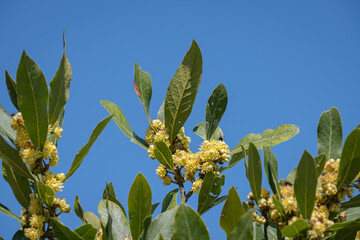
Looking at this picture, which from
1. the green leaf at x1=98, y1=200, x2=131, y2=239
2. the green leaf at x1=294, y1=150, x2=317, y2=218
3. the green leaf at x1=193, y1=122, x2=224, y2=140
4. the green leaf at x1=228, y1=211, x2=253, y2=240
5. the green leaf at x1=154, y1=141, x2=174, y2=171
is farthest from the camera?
the green leaf at x1=193, y1=122, x2=224, y2=140

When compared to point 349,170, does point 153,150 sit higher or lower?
higher

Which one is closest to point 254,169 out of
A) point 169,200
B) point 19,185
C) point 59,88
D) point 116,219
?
point 116,219

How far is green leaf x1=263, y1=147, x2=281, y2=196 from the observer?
187cm

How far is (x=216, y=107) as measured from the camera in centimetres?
263

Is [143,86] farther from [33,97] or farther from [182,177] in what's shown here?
[33,97]

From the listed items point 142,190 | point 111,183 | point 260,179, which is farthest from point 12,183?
point 260,179

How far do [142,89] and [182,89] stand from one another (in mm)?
556

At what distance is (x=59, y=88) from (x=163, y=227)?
85 centimetres

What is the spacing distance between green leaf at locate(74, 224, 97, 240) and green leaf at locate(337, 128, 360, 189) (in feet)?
3.78

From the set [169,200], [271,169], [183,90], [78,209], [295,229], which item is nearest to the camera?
[295,229]

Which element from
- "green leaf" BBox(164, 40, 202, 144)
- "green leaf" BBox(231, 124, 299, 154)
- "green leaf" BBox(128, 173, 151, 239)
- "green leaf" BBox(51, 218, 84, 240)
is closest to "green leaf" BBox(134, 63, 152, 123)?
"green leaf" BBox(164, 40, 202, 144)

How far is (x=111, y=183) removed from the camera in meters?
2.41

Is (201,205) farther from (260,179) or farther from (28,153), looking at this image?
(28,153)

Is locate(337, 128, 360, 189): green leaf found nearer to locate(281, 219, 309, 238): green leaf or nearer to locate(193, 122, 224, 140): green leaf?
locate(281, 219, 309, 238): green leaf
